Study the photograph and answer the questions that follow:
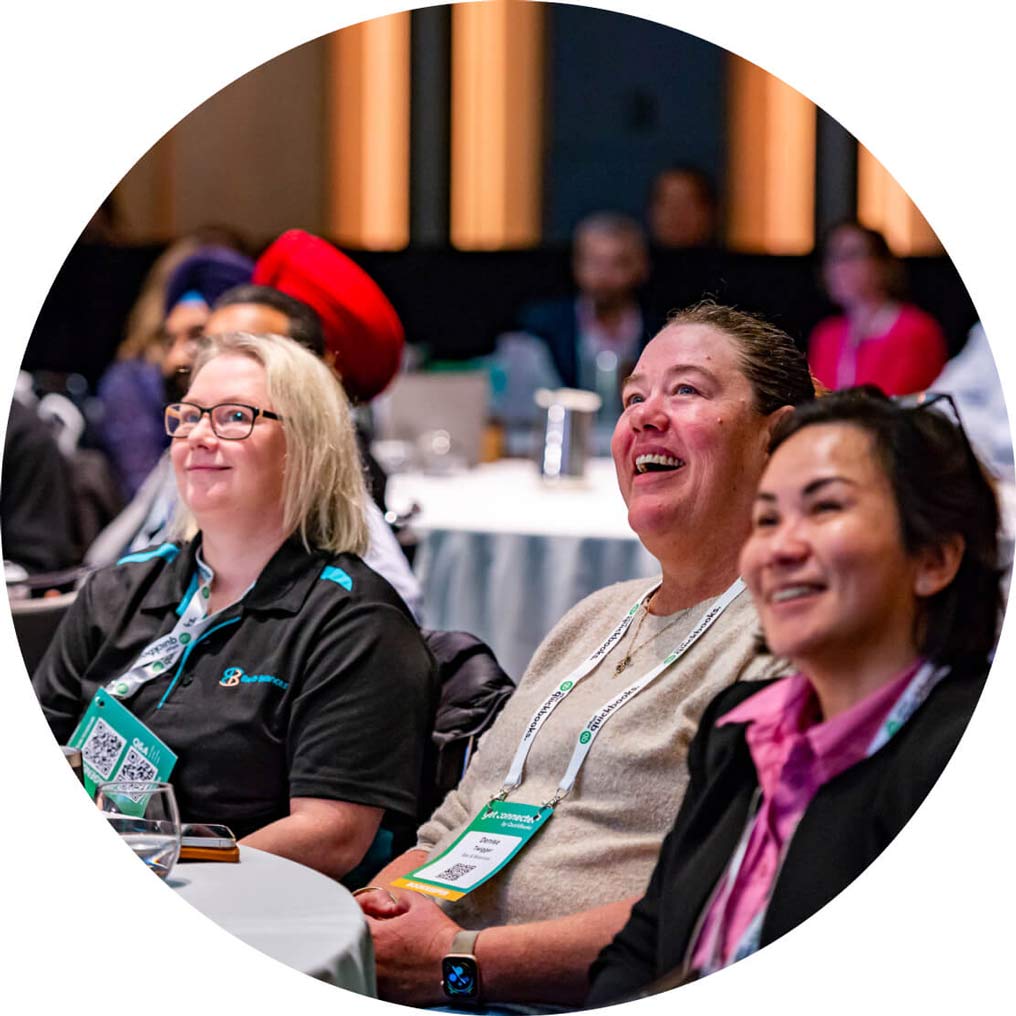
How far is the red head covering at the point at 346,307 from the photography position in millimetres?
2352

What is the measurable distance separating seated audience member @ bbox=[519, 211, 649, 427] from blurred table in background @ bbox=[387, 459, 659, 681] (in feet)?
0.76

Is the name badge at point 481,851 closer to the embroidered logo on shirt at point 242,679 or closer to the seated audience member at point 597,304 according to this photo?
the embroidered logo on shirt at point 242,679

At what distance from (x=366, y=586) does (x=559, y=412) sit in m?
1.76

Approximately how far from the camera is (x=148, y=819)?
74.3 inches

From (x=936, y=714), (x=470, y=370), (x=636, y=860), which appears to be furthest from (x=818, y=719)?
(x=470, y=370)

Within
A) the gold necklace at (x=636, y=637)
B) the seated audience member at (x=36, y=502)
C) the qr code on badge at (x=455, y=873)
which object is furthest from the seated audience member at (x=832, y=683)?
the seated audience member at (x=36, y=502)

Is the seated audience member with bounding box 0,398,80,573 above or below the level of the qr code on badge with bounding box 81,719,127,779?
above

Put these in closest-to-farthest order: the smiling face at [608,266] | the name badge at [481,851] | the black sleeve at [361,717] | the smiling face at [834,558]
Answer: the smiling face at [834,558]
the name badge at [481,851]
the black sleeve at [361,717]
the smiling face at [608,266]

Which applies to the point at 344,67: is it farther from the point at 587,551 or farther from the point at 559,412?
the point at 559,412

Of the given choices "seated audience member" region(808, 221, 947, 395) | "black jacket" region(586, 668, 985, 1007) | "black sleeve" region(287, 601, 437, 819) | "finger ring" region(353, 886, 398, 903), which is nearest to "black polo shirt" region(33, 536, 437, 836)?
"black sleeve" region(287, 601, 437, 819)

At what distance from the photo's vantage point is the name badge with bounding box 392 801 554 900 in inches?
72.6

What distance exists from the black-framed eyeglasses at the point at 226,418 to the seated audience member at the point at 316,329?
10cm

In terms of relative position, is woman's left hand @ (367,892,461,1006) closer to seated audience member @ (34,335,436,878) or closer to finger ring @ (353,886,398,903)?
finger ring @ (353,886,398,903)

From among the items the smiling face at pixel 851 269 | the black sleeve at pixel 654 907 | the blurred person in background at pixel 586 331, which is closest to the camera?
the black sleeve at pixel 654 907
